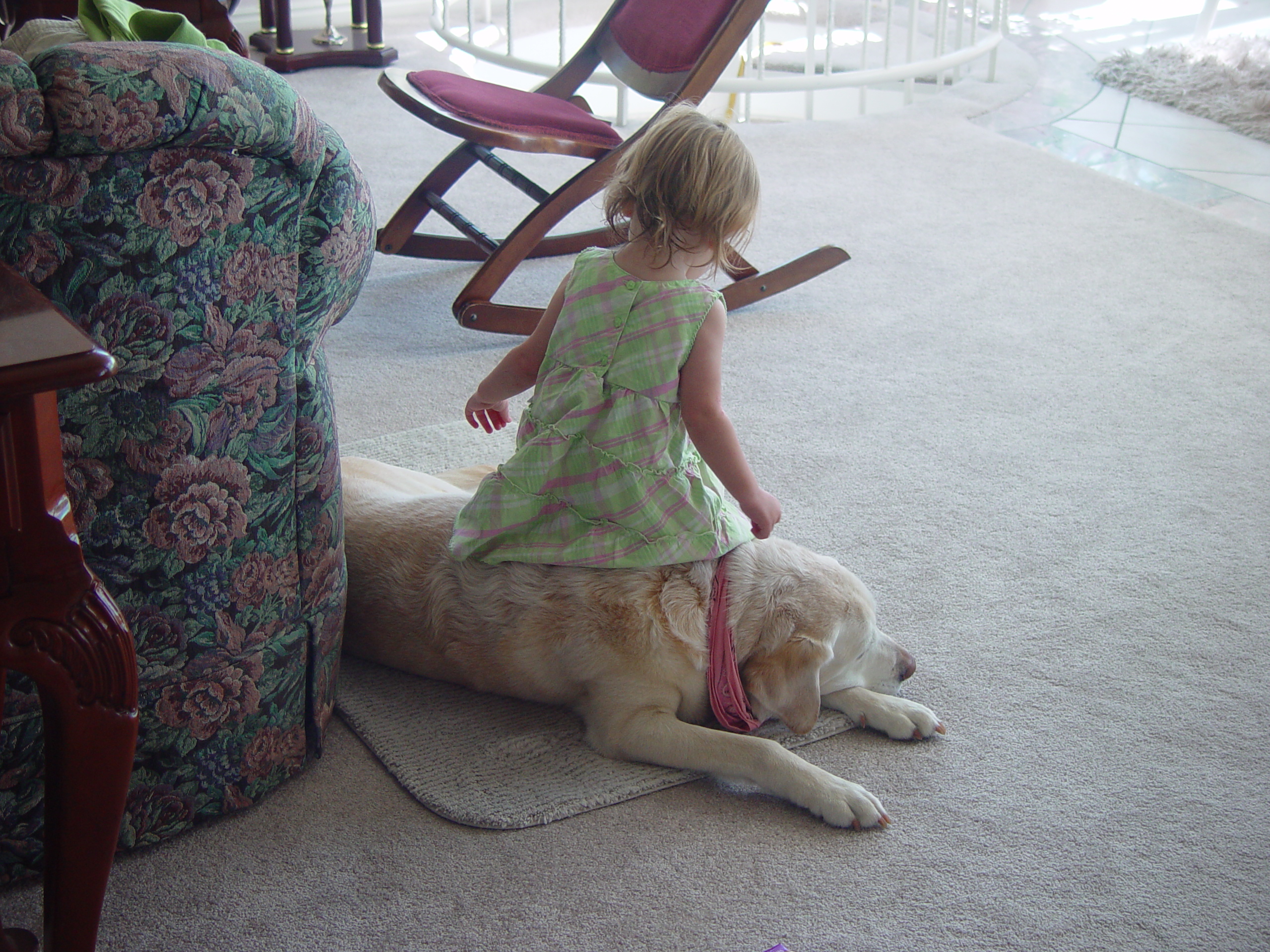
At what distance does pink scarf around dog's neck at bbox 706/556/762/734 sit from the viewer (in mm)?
1419

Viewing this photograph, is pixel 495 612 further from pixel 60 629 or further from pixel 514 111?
pixel 514 111

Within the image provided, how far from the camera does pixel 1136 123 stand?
4375mm

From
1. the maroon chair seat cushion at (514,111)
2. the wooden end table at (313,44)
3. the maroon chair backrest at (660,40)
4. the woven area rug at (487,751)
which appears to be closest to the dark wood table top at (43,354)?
the woven area rug at (487,751)

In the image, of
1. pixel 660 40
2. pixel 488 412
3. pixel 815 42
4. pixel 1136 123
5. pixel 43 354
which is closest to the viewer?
pixel 43 354

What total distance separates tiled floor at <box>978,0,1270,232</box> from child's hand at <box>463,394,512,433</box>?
285 centimetres

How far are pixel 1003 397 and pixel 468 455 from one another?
1190mm

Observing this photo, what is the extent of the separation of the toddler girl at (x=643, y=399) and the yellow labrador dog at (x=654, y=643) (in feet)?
0.15

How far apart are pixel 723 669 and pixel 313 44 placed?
4200mm

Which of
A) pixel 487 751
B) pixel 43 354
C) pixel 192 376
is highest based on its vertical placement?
pixel 43 354

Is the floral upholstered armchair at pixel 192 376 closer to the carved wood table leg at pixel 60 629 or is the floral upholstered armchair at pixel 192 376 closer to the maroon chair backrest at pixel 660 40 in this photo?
the carved wood table leg at pixel 60 629

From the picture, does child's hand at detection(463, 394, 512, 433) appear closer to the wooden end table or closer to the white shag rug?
the wooden end table

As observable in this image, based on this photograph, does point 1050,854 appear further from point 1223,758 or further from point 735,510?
point 735,510

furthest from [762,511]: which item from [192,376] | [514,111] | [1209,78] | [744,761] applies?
[1209,78]

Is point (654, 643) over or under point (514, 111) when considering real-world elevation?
under
